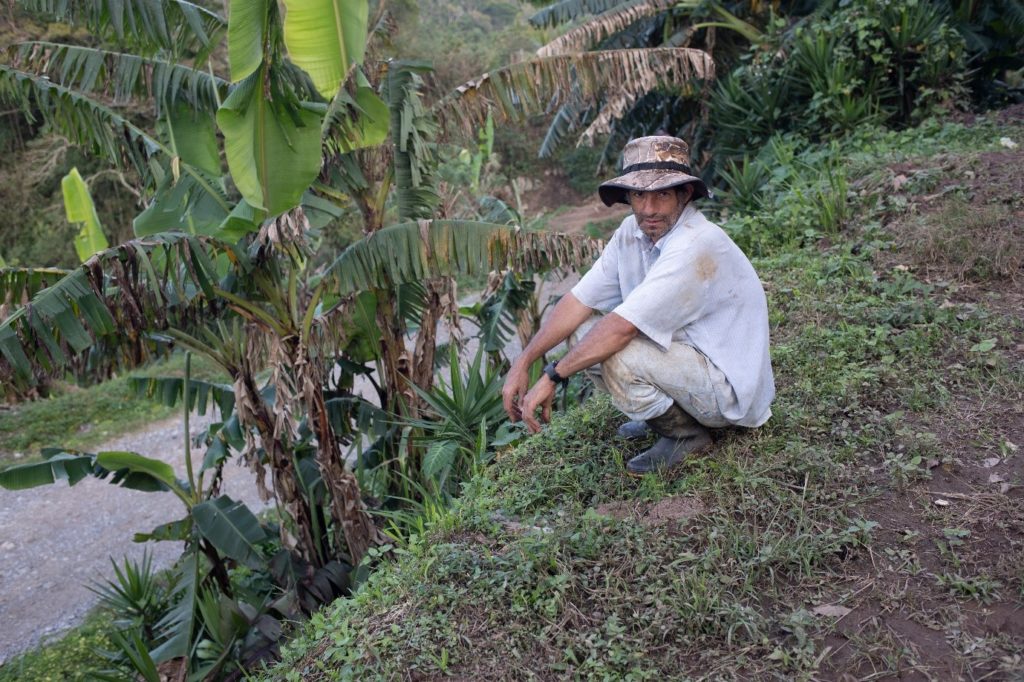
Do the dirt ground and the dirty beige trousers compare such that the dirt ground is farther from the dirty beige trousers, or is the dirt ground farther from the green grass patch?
the dirty beige trousers

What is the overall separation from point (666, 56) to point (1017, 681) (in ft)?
18.8

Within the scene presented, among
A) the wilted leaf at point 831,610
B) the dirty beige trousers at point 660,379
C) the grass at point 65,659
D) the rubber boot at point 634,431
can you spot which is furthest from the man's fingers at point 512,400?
the grass at point 65,659

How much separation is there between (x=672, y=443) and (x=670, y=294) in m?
0.82

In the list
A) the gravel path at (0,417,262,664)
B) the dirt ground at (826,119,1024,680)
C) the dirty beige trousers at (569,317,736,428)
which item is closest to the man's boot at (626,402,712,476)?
the dirty beige trousers at (569,317,736,428)

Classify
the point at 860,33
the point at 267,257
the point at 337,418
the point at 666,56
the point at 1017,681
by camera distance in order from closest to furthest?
the point at 1017,681 < the point at 267,257 < the point at 337,418 < the point at 666,56 < the point at 860,33

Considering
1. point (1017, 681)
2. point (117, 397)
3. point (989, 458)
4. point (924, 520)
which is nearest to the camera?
point (1017, 681)

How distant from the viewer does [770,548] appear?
3.18 meters

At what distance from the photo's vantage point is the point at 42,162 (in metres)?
14.3

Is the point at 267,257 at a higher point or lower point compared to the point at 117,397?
higher

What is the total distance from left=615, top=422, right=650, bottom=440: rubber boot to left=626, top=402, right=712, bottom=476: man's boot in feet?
0.80

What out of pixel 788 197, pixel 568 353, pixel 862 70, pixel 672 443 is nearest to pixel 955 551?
pixel 672 443

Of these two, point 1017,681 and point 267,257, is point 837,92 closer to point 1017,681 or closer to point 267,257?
point 267,257

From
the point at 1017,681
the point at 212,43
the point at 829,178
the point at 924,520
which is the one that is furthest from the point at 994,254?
the point at 212,43

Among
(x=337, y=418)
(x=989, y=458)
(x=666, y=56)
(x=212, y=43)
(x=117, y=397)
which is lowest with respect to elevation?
(x=117, y=397)
